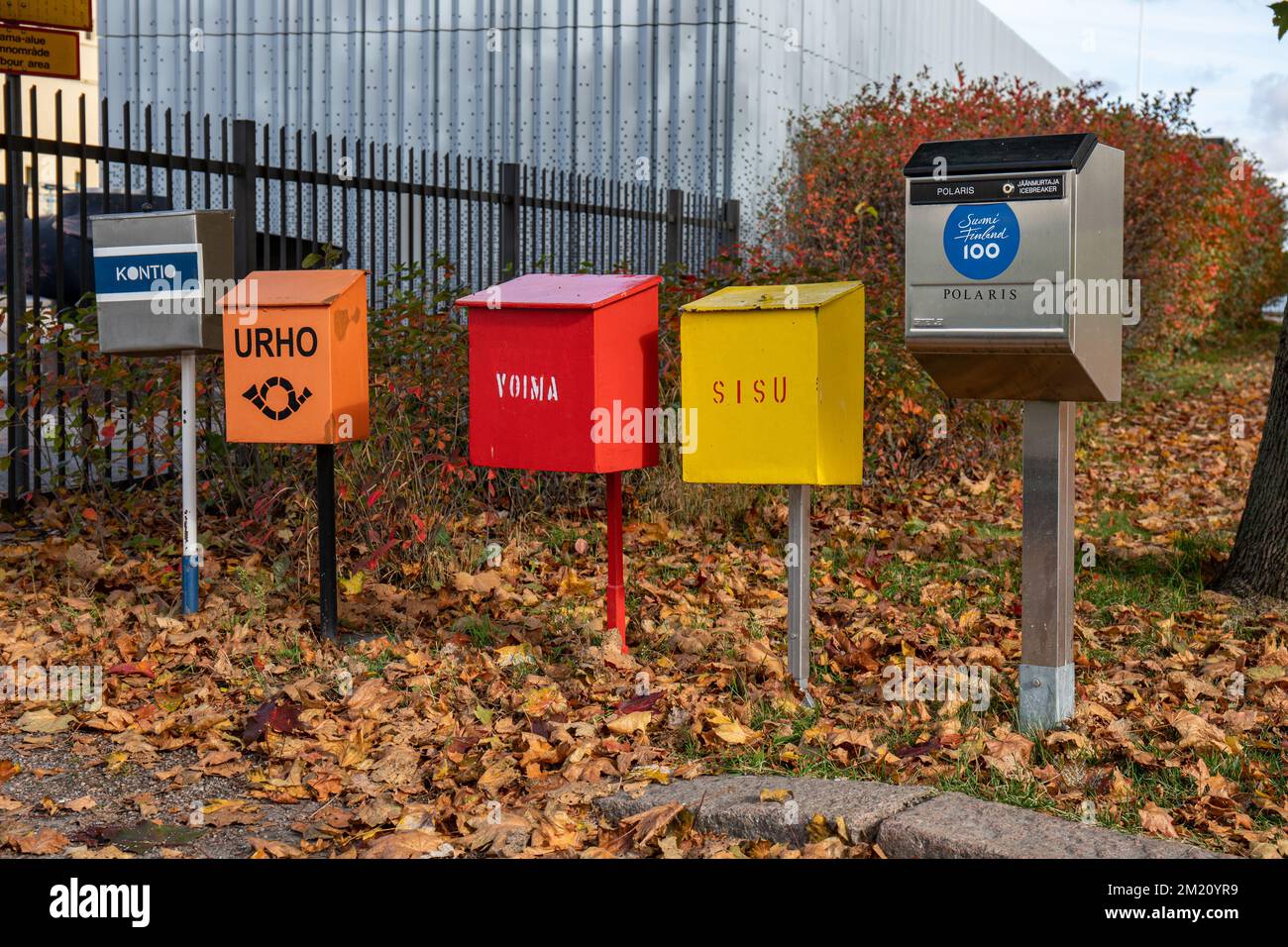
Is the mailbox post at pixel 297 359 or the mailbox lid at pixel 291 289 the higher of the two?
the mailbox lid at pixel 291 289

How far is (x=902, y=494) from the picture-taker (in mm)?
8180

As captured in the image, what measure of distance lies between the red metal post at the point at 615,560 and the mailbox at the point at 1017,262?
4.56ft

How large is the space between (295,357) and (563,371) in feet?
3.69

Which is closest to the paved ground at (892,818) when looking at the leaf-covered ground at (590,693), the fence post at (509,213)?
the leaf-covered ground at (590,693)

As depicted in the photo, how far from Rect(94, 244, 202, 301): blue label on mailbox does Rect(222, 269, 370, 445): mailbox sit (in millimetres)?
288

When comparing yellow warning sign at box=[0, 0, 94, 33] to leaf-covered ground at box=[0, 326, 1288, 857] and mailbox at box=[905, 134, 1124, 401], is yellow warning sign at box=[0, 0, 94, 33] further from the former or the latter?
mailbox at box=[905, 134, 1124, 401]

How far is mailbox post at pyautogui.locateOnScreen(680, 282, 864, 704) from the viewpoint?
4473 millimetres

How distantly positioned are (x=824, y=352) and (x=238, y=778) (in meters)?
2.26

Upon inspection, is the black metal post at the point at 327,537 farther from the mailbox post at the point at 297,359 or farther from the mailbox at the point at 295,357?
the mailbox at the point at 295,357

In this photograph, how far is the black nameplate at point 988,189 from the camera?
383 centimetres

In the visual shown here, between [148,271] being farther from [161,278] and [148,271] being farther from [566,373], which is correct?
[566,373]

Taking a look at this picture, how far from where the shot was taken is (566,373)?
187 inches
